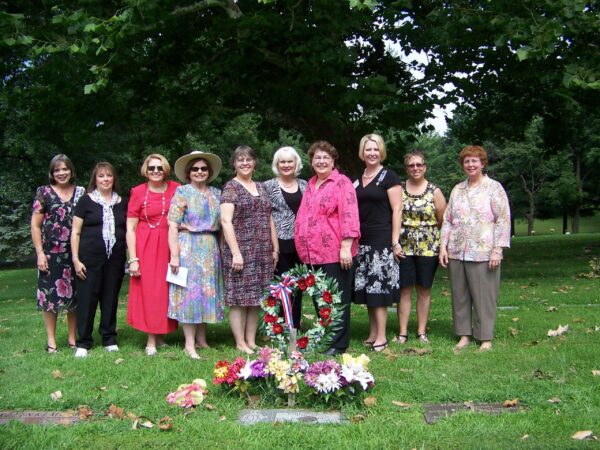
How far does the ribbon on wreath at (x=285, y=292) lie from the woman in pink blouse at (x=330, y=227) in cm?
69

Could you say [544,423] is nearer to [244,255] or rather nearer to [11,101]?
[244,255]

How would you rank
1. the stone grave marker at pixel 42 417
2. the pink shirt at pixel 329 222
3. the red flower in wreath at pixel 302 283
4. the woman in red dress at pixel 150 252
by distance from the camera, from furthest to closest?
the woman in red dress at pixel 150 252, the pink shirt at pixel 329 222, the red flower in wreath at pixel 302 283, the stone grave marker at pixel 42 417

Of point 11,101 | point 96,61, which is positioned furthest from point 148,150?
point 96,61

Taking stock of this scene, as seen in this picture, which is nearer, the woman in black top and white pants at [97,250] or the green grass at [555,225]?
the woman in black top and white pants at [97,250]

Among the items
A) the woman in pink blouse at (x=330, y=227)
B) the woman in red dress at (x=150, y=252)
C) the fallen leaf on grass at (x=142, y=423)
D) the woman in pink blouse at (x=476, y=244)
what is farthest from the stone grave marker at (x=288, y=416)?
the woman in pink blouse at (x=476, y=244)

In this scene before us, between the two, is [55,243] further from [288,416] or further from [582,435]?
[582,435]

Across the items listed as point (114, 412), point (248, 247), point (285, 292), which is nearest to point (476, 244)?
point (285, 292)

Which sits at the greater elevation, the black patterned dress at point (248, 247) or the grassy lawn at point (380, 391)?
the black patterned dress at point (248, 247)

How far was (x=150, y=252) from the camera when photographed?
7.19 meters

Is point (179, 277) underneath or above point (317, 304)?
above

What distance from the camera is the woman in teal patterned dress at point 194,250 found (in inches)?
277

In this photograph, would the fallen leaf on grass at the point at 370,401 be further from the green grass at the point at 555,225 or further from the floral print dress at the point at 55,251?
the green grass at the point at 555,225

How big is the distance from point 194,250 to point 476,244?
2863 mm

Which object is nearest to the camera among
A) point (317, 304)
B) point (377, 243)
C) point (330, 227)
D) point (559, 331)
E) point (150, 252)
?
point (317, 304)
